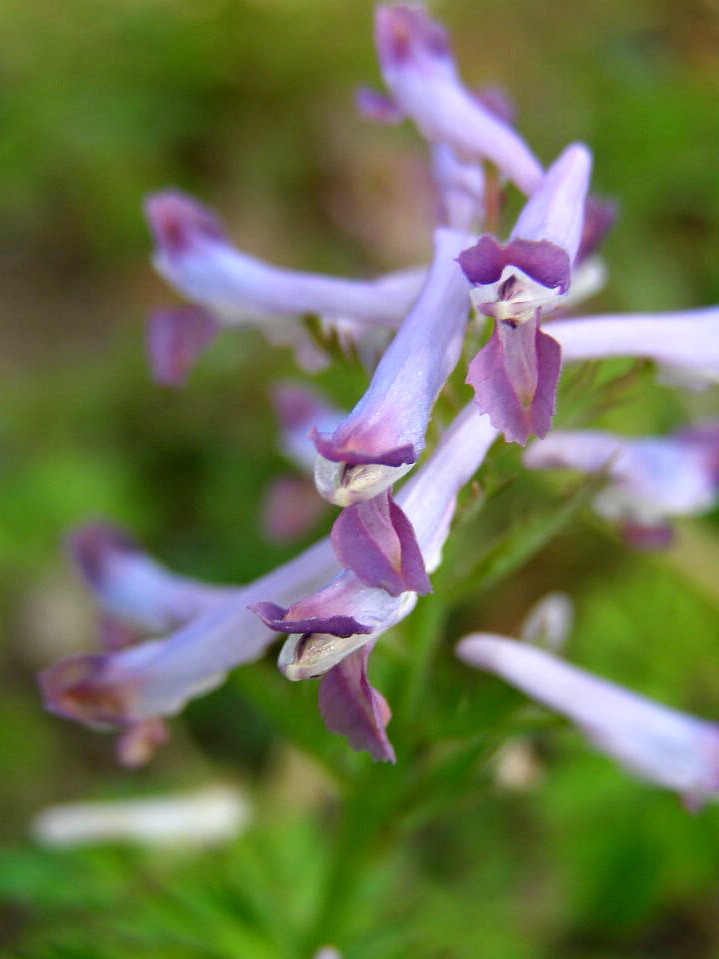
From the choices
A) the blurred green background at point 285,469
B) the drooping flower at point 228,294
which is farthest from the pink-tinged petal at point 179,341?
the blurred green background at point 285,469

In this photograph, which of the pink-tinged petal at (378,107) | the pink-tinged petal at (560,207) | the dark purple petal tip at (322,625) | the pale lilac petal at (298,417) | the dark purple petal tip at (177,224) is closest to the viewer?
the dark purple petal tip at (322,625)

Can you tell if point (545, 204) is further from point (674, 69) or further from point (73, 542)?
point (674, 69)

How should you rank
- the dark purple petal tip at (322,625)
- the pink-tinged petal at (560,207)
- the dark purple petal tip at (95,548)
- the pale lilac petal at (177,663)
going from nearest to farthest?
1. the dark purple petal tip at (322,625)
2. the pink-tinged petal at (560,207)
3. the pale lilac petal at (177,663)
4. the dark purple petal tip at (95,548)

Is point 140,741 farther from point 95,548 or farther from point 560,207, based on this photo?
point 560,207

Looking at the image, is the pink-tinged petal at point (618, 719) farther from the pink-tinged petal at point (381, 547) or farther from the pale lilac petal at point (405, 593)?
the pink-tinged petal at point (381, 547)

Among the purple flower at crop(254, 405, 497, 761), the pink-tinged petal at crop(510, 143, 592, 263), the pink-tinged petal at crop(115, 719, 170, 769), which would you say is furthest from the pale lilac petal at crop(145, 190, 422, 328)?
the pink-tinged petal at crop(115, 719, 170, 769)

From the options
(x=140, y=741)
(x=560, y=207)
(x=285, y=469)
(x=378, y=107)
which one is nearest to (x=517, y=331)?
(x=560, y=207)

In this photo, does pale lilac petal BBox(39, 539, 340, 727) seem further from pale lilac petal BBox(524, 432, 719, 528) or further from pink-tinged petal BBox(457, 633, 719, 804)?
pale lilac petal BBox(524, 432, 719, 528)

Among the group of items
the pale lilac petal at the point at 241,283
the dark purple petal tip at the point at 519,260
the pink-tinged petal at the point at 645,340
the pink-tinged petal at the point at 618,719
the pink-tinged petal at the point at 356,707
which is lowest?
the pink-tinged petal at the point at 618,719
